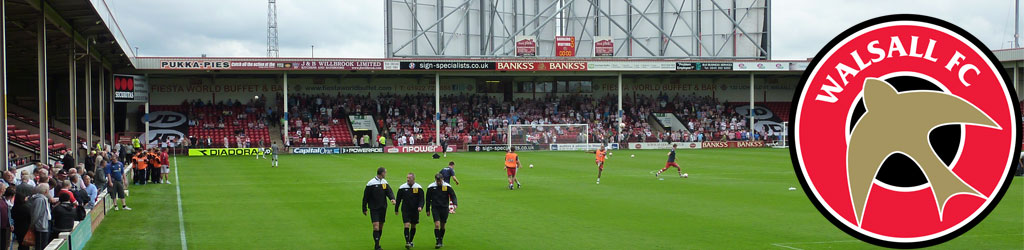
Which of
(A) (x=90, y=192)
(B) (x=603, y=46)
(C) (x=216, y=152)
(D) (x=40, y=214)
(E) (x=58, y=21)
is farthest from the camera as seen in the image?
(B) (x=603, y=46)

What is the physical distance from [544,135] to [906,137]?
186 ft

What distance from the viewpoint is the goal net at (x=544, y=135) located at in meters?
58.4

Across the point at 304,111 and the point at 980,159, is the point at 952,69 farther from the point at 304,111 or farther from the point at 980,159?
the point at 304,111

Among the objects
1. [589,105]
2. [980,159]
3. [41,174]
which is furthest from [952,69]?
[589,105]

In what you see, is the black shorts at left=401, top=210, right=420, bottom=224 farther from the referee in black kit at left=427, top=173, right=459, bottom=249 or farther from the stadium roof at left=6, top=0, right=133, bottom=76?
the stadium roof at left=6, top=0, right=133, bottom=76

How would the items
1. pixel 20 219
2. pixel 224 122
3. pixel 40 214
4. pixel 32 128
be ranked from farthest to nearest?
pixel 224 122 → pixel 32 128 → pixel 20 219 → pixel 40 214

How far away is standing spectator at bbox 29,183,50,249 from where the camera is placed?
13281 millimetres

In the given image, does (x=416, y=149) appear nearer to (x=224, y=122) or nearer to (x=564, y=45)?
(x=564, y=45)

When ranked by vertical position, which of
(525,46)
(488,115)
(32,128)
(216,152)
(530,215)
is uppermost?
(525,46)

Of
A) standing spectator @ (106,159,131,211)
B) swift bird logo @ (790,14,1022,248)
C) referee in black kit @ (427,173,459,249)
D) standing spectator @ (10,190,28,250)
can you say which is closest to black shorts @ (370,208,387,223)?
referee in black kit @ (427,173,459,249)

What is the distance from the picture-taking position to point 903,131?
2.09 metres

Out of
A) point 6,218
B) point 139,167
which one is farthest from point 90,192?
point 139,167

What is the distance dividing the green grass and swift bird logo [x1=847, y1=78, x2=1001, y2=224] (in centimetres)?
1102

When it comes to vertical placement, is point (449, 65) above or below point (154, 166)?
above
